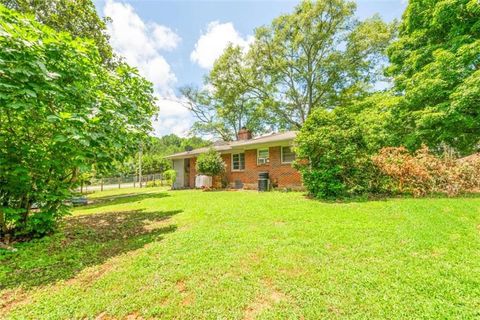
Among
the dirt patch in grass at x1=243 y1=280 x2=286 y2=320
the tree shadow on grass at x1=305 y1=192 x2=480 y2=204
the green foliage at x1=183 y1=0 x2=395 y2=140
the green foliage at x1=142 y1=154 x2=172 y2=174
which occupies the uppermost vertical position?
the green foliage at x1=183 y1=0 x2=395 y2=140

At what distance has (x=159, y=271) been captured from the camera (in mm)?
3432

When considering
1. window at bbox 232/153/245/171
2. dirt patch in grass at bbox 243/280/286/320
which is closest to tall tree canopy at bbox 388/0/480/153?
window at bbox 232/153/245/171

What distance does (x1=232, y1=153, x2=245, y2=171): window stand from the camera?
53.4 ft

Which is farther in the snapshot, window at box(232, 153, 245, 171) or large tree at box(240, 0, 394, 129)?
large tree at box(240, 0, 394, 129)

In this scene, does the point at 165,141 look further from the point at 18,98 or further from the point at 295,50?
the point at 18,98

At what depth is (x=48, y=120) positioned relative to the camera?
3.81m

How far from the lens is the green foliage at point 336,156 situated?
28.7ft

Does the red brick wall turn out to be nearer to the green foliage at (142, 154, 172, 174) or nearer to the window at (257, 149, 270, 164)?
the window at (257, 149, 270, 164)

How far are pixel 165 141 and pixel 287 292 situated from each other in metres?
89.1

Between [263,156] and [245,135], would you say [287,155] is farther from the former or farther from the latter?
[245,135]

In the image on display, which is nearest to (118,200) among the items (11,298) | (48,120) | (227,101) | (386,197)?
(48,120)

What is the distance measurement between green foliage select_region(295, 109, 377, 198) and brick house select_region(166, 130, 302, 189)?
11.2ft

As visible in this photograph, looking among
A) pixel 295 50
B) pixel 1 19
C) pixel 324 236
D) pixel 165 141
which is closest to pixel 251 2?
pixel 295 50

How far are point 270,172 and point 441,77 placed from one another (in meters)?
9.19
